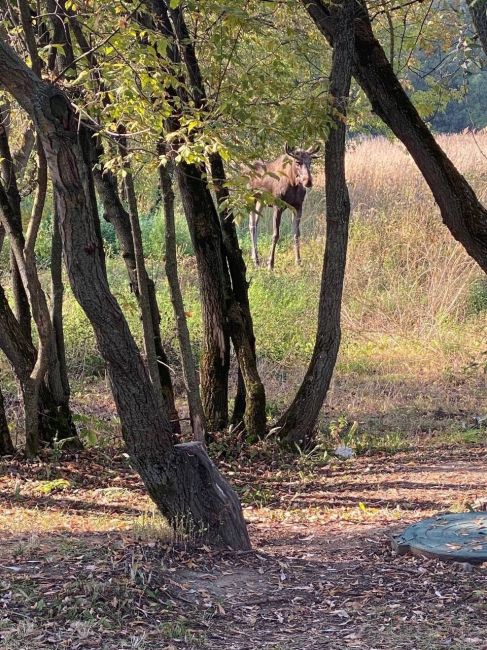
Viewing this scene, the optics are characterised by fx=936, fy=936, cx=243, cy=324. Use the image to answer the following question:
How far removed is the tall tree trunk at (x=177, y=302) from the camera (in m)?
7.43

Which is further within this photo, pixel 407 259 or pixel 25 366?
pixel 407 259

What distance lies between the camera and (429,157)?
7.40 meters

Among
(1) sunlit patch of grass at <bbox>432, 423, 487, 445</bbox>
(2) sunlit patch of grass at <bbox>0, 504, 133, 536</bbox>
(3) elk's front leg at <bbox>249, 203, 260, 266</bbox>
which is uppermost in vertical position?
(3) elk's front leg at <bbox>249, 203, 260, 266</bbox>

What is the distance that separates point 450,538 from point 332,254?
11.6 feet

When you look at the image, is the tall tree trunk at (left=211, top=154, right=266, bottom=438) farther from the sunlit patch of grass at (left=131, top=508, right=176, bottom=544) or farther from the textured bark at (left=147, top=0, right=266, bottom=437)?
the sunlit patch of grass at (left=131, top=508, right=176, bottom=544)

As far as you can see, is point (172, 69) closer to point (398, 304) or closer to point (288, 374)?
point (288, 374)

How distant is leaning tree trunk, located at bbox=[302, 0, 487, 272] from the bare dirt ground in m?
2.02

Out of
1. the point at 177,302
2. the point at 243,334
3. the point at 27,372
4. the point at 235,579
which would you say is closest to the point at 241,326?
the point at 243,334

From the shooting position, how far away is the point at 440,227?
15.7 metres

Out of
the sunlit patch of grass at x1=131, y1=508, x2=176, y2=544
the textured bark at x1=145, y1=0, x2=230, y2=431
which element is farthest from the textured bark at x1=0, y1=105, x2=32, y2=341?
the sunlit patch of grass at x1=131, y1=508, x2=176, y2=544

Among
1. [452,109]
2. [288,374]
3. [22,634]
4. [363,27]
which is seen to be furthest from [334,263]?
[452,109]

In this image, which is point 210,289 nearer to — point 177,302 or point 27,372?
point 177,302

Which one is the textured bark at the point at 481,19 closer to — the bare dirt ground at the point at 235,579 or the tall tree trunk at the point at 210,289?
the tall tree trunk at the point at 210,289

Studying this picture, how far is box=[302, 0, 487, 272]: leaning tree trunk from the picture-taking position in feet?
23.8
